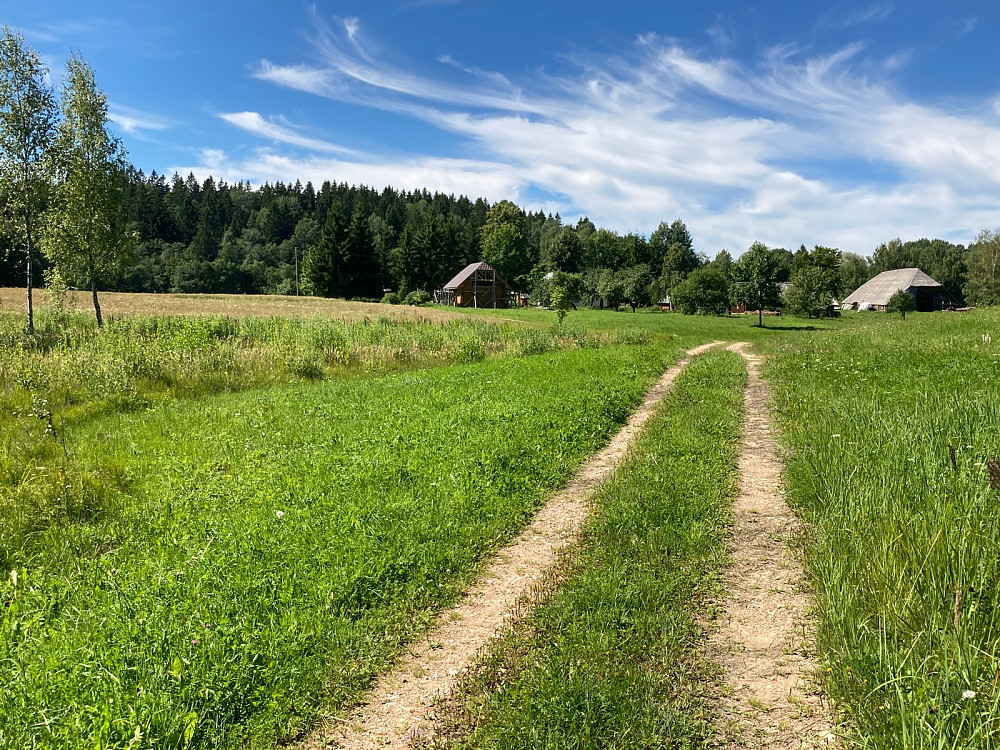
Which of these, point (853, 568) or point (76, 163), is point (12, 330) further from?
point (853, 568)

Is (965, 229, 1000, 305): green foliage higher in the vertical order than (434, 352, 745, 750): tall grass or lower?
higher

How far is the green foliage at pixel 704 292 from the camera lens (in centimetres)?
6025

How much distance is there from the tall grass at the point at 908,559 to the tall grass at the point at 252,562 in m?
2.90

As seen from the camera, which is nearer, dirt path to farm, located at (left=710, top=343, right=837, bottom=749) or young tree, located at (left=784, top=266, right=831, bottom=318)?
dirt path to farm, located at (left=710, top=343, right=837, bottom=749)

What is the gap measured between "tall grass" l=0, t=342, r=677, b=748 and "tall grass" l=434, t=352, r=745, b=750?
2.91 ft

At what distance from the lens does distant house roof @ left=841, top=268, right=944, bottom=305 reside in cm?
7731

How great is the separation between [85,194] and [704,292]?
5293 cm

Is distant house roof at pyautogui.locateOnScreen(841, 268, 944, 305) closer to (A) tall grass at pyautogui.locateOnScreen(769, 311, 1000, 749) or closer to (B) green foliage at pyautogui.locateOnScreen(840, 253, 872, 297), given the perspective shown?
(B) green foliage at pyautogui.locateOnScreen(840, 253, 872, 297)

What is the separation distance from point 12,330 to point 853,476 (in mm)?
27677

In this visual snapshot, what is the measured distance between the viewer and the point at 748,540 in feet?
18.2

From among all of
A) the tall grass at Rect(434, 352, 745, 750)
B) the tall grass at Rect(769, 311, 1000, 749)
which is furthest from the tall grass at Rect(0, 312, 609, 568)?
the tall grass at Rect(769, 311, 1000, 749)

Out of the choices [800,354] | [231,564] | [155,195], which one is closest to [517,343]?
[800,354]

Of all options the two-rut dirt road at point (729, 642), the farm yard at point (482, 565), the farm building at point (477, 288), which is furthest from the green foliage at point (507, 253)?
the two-rut dirt road at point (729, 642)

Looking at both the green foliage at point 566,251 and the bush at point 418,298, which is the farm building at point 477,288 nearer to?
the bush at point 418,298
